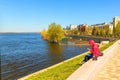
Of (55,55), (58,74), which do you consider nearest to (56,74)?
Result: (58,74)

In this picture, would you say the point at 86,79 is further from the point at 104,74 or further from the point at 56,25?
the point at 56,25

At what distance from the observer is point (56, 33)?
89.7 metres

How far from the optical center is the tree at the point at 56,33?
8988 centimetres

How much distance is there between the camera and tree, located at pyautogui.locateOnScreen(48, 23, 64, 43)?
89.9 m

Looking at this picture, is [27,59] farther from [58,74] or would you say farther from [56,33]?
[56,33]

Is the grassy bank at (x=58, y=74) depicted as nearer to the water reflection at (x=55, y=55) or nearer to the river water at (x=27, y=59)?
the river water at (x=27, y=59)

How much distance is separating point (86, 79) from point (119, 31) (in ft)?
343

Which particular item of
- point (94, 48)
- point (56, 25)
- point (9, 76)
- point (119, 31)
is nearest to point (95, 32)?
point (119, 31)

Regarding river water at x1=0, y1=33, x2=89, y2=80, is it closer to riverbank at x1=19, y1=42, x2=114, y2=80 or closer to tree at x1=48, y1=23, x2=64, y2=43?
riverbank at x1=19, y1=42, x2=114, y2=80

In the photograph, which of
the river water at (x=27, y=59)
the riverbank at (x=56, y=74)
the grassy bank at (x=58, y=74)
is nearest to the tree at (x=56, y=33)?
the river water at (x=27, y=59)

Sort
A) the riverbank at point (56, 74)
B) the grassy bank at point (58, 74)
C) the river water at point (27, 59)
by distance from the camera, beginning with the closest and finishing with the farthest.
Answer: the grassy bank at point (58, 74) → the riverbank at point (56, 74) → the river water at point (27, 59)

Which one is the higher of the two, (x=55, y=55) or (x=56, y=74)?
(x=56, y=74)

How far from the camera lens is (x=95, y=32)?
140625 millimetres

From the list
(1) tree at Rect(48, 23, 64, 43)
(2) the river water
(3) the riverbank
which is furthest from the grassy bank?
(1) tree at Rect(48, 23, 64, 43)
